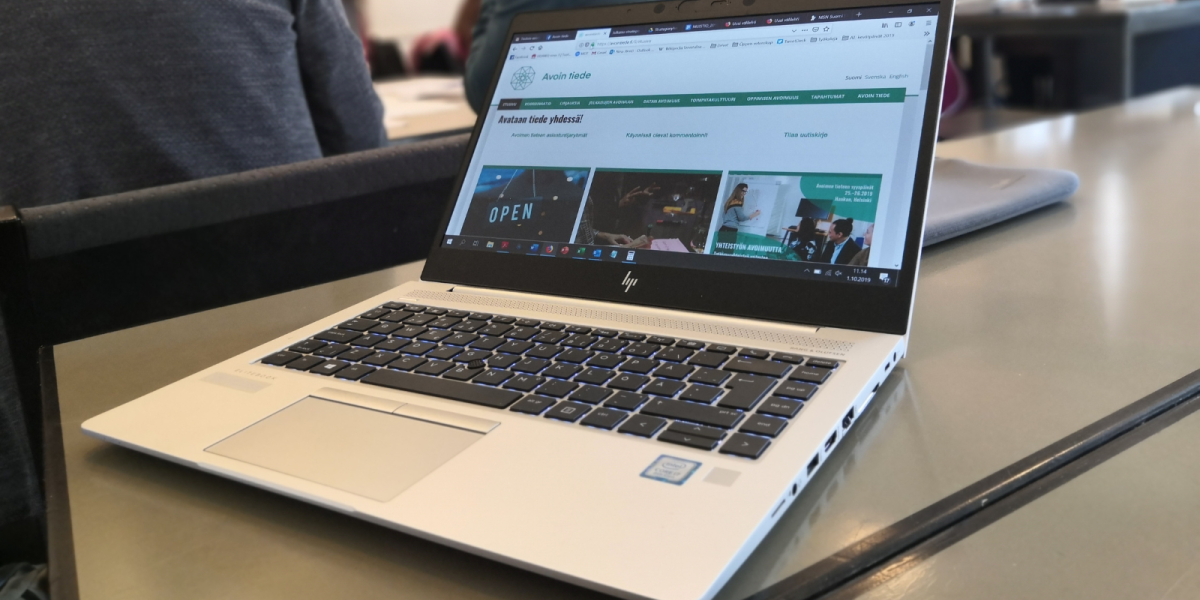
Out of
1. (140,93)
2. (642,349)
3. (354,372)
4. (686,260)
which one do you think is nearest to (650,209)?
(686,260)

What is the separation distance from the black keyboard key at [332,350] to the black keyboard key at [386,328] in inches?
1.3

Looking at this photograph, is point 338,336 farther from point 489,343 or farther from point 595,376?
point 595,376

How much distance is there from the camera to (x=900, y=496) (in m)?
0.43

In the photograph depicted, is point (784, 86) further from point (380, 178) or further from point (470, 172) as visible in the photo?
point (380, 178)

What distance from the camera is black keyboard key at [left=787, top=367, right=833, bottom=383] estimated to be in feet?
1.62

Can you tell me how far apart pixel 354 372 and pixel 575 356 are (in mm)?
154

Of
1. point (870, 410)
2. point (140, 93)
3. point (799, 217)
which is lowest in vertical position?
point (870, 410)

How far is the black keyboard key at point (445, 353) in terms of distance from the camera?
1.97 ft

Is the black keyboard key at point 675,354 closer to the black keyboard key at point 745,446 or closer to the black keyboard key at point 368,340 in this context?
the black keyboard key at point 745,446

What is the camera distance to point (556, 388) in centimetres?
52

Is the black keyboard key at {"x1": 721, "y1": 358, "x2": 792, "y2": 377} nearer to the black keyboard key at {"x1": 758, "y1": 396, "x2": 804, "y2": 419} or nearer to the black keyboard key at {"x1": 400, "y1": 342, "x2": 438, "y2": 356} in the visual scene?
the black keyboard key at {"x1": 758, "y1": 396, "x2": 804, "y2": 419}

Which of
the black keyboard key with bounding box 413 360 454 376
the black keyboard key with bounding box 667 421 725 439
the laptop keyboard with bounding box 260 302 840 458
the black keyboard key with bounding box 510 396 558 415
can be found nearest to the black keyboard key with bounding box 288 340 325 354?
the laptop keyboard with bounding box 260 302 840 458

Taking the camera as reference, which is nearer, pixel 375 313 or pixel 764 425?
pixel 764 425

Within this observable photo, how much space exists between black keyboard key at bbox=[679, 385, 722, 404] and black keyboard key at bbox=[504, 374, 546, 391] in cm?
10
